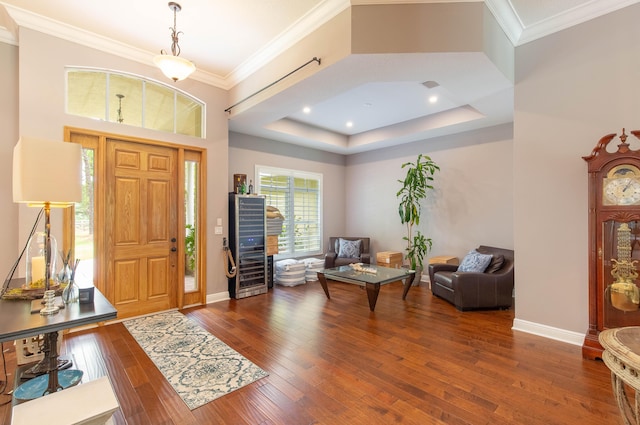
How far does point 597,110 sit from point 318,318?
13.0 ft

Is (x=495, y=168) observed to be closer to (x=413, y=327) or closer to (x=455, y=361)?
(x=413, y=327)

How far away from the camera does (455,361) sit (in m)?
2.80

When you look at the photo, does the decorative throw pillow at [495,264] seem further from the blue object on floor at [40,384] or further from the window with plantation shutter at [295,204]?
the blue object on floor at [40,384]

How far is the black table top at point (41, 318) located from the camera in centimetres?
150

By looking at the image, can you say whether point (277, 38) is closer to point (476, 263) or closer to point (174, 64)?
point (174, 64)

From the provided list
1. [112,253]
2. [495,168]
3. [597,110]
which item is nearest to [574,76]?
[597,110]

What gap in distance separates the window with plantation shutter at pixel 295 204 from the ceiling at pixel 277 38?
1.74 meters

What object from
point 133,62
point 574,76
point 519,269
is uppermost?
point 133,62

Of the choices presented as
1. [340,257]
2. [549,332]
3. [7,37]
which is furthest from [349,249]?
[7,37]

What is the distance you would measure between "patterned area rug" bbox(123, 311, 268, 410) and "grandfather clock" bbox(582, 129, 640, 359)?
129 inches

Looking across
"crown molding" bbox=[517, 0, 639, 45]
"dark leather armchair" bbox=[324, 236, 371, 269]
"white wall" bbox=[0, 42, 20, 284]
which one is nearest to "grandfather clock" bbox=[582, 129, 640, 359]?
"crown molding" bbox=[517, 0, 639, 45]

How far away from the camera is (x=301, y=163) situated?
6.85 m

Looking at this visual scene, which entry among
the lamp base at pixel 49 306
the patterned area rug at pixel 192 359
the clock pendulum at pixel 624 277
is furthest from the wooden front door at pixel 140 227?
the clock pendulum at pixel 624 277

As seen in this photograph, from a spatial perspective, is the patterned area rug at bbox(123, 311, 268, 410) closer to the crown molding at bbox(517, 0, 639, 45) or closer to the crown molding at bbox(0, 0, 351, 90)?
the crown molding at bbox(0, 0, 351, 90)
